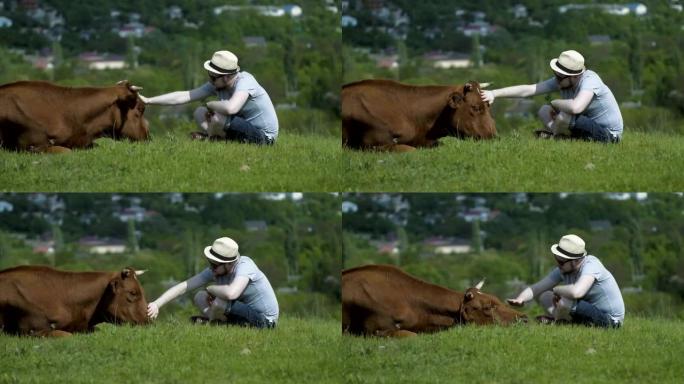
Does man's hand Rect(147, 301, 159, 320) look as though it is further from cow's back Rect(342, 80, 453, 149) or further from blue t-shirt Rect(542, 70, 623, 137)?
blue t-shirt Rect(542, 70, 623, 137)

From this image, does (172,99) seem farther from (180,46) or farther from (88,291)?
(88,291)

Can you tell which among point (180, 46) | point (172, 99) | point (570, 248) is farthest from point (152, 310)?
point (570, 248)

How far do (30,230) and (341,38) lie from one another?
12.4 feet

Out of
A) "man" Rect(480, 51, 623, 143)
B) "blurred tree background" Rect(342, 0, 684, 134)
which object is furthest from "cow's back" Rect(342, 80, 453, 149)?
"man" Rect(480, 51, 623, 143)

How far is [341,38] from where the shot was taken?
60.3 ft

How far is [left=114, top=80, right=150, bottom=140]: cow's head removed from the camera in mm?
18688

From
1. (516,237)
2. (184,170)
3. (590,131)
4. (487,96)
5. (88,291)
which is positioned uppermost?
(487,96)

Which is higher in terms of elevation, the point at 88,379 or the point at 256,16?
the point at 256,16

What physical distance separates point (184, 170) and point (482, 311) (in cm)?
337

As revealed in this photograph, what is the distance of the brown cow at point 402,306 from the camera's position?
59.8ft

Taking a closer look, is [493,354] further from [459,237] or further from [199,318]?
[199,318]

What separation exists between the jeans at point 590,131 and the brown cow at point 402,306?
6.23ft

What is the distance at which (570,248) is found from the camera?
18.1 meters

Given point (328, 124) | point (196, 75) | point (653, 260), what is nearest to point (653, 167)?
point (653, 260)
